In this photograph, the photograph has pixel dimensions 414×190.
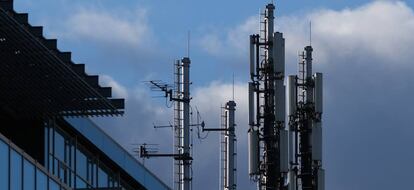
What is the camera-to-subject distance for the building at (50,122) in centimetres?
5991

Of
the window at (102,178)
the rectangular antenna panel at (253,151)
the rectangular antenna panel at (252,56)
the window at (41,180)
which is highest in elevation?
the rectangular antenna panel at (252,56)

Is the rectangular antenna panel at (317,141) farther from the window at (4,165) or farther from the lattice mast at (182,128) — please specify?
the window at (4,165)

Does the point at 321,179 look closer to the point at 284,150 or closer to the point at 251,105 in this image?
the point at 284,150

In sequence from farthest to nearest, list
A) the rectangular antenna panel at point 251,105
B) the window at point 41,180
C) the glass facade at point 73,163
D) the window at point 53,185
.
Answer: the rectangular antenna panel at point 251,105
the glass facade at point 73,163
the window at point 53,185
the window at point 41,180

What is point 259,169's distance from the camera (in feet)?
299

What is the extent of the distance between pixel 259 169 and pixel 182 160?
3.91 meters

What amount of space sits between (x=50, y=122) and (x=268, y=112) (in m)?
23.8

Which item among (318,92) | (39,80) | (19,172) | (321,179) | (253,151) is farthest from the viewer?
(318,92)

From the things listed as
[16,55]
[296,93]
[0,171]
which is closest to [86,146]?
[16,55]

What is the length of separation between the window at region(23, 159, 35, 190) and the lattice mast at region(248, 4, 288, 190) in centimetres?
3074

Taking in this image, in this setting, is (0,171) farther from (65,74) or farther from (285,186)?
(285,186)

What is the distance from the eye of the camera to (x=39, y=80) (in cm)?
6525

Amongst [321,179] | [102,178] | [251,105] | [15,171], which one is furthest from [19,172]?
[321,179]

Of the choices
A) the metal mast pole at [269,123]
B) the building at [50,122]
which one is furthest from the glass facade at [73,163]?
the metal mast pole at [269,123]
